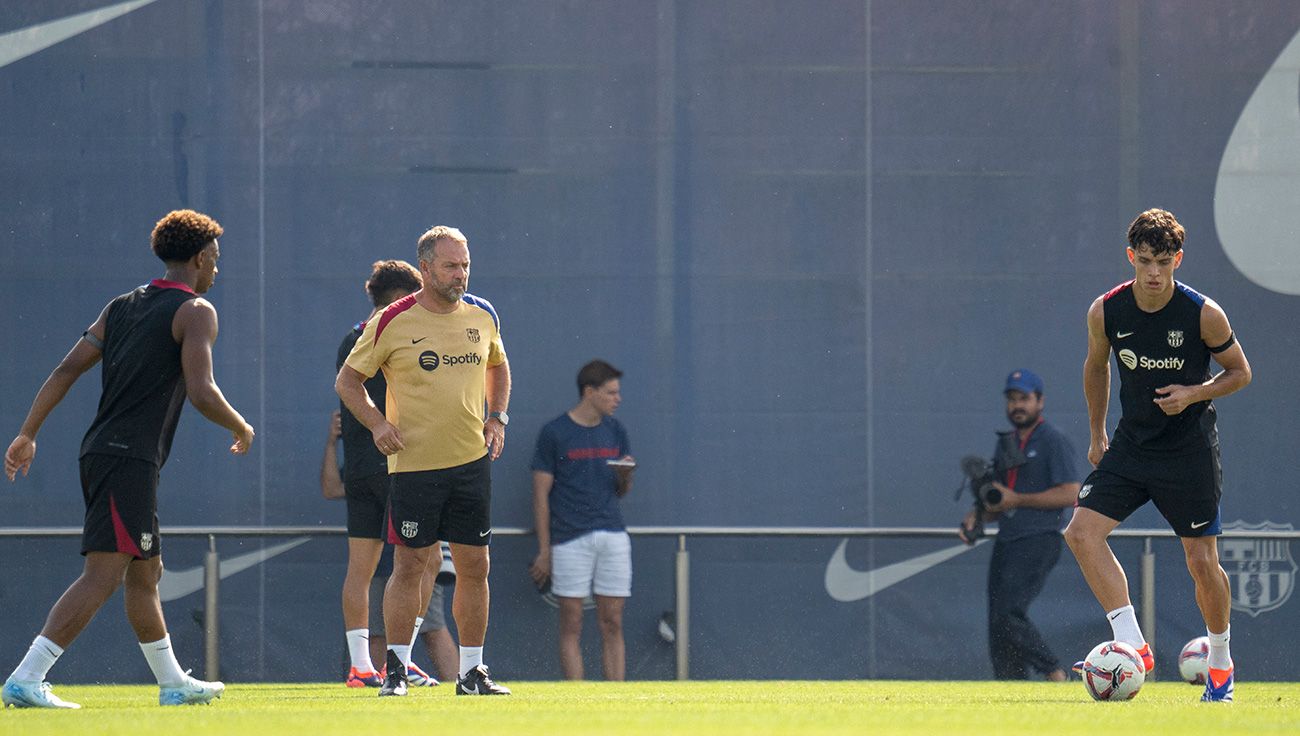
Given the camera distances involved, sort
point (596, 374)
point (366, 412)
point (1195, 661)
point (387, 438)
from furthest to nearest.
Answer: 1. point (596, 374)
2. point (1195, 661)
3. point (366, 412)
4. point (387, 438)

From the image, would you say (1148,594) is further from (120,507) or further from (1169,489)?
(120,507)

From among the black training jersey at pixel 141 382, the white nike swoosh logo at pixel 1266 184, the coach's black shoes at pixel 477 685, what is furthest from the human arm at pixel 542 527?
the white nike swoosh logo at pixel 1266 184

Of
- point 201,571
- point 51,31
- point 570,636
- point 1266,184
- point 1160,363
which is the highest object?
point 51,31

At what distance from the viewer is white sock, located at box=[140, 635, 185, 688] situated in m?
5.84

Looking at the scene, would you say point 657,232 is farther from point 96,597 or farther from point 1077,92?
point 96,597

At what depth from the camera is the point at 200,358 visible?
18.8ft

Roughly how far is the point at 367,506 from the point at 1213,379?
335 cm

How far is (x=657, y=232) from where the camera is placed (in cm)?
894

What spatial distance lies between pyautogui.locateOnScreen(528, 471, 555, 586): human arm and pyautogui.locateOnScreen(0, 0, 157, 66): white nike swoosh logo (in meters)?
2.97

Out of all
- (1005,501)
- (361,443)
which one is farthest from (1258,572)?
(361,443)

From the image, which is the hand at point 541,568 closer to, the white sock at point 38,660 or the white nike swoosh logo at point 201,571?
the white nike swoosh logo at point 201,571

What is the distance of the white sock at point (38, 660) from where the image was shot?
570cm

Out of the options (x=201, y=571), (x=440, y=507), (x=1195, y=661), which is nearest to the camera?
(x=440, y=507)

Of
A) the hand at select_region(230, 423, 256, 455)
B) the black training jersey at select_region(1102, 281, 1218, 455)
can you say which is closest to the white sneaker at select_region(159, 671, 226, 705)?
the hand at select_region(230, 423, 256, 455)
